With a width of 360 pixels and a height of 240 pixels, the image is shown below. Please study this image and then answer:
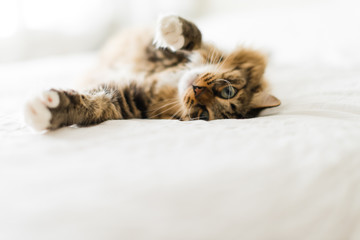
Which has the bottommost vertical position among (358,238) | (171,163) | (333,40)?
(358,238)

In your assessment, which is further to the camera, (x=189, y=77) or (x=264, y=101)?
(x=189, y=77)

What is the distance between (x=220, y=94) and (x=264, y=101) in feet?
0.61

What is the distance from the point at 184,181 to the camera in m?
0.56

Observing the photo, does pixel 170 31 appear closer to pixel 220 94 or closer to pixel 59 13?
pixel 220 94

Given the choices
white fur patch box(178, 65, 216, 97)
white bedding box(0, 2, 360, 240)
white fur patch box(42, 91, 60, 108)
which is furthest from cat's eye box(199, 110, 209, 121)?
white fur patch box(42, 91, 60, 108)

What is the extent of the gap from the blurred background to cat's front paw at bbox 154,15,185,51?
482mm

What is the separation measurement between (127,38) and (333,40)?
51.2 inches

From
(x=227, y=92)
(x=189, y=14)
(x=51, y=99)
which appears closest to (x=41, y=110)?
(x=51, y=99)

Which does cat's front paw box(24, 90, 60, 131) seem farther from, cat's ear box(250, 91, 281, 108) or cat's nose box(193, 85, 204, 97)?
cat's ear box(250, 91, 281, 108)

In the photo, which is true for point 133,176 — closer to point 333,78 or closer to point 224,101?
point 224,101

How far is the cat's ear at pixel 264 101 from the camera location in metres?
1.09

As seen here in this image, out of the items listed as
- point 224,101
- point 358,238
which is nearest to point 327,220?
point 358,238

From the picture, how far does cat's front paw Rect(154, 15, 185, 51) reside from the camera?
4.07 feet

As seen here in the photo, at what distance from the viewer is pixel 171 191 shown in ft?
1.79
